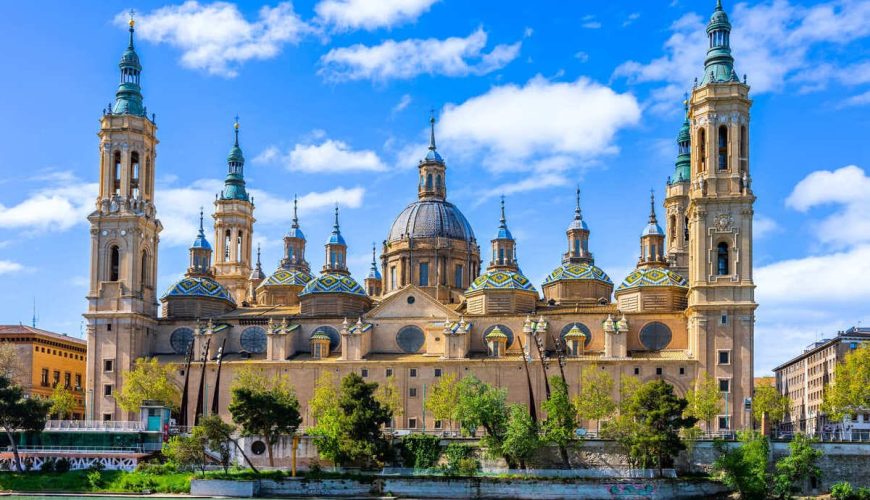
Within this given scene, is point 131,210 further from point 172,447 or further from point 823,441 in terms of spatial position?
point 823,441

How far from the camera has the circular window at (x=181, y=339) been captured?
103 meters

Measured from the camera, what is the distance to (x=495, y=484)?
238 feet

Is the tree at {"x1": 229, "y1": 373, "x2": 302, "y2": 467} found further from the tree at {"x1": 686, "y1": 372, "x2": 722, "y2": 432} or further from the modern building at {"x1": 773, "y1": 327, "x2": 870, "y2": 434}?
the modern building at {"x1": 773, "y1": 327, "x2": 870, "y2": 434}

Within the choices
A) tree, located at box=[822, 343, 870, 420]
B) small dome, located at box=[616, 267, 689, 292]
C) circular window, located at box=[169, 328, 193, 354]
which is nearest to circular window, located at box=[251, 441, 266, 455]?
circular window, located at box=[169, 328, 193, 354]

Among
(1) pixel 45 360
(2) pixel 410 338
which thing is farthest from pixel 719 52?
(1) pixel 45 360

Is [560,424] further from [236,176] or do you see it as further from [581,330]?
[236,176]

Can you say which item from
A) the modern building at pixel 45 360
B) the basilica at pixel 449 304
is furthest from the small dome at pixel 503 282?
the modern building at pixel 45 360

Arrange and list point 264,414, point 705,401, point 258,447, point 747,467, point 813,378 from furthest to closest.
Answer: point 813,378 < point 705,401 < point 258,447 < point 264,414 < point 747,467

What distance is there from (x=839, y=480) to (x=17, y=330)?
75.3m

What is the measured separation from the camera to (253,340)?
338 ft

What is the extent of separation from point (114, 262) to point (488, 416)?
41972mm

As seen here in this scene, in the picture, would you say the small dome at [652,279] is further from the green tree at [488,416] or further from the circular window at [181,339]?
the circular window at [181,339]

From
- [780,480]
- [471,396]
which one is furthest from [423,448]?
[780,480]

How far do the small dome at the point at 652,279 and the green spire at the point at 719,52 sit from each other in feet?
51.4
